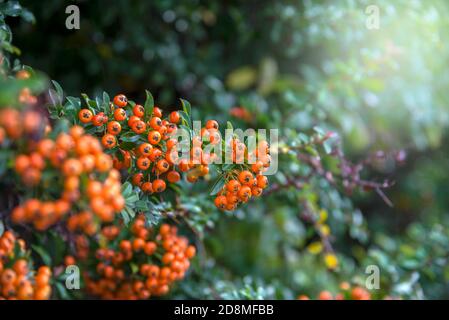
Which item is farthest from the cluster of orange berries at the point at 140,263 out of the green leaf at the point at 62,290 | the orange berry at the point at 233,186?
the orange berry at the point at 233,186

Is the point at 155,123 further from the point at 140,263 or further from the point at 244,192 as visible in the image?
the point at 140,263

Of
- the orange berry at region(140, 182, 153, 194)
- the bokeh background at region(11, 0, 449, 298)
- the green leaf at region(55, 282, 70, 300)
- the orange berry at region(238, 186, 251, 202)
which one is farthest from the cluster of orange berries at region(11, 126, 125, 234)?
the bokeh background at region(11, 0, 449, 298)

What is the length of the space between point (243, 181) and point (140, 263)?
2.37ft

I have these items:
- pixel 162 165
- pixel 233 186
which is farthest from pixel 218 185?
pixel 162 165

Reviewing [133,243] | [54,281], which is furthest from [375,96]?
[54,281]

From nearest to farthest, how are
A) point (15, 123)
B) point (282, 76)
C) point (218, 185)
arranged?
point (15, 123)
point (218, 185)
point (282, 76)

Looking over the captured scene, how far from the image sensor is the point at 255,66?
345 centimetres

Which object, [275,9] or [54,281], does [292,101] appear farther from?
[54,281]

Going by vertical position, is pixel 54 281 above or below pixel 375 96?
below

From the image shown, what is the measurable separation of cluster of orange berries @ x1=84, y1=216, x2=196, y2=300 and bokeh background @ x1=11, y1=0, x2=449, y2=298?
0.51 metres

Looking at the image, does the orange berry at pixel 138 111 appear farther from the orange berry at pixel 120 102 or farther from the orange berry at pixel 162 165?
the orange berry at pixel 162 165

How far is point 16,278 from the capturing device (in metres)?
1.54

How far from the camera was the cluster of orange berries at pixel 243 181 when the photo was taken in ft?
4.98

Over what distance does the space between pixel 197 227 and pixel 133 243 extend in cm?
29
